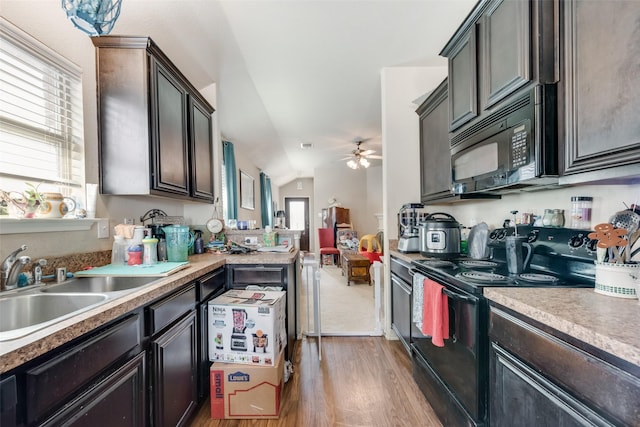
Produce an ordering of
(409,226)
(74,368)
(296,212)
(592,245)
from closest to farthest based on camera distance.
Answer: (74,368), (592,245), (409,226), (296,212)

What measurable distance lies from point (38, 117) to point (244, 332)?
154 cm

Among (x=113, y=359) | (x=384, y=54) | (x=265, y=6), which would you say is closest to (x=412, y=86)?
(x=384, y=54)

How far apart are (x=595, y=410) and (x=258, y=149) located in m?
5.51

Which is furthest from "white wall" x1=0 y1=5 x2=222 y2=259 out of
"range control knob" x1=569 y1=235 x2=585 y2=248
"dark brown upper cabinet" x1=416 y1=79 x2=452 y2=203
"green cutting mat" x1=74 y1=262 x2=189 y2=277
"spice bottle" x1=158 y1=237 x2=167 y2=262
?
"range control knob" x1=569 y1=235 x2=585 y2=248

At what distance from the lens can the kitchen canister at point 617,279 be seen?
93 cm

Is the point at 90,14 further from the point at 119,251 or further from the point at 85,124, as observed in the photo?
the point at 119,251

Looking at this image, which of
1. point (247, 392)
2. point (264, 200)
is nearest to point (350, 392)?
point (247, 392)

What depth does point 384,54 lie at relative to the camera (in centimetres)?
254

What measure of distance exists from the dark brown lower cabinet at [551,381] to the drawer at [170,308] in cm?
143

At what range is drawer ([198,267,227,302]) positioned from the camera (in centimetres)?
169

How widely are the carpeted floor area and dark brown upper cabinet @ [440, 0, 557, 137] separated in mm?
2072

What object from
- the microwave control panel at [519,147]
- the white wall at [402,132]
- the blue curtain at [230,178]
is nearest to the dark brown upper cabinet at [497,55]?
the microwave control panel at [519,147]

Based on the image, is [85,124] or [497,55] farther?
[85,124]

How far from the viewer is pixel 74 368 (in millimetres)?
800
